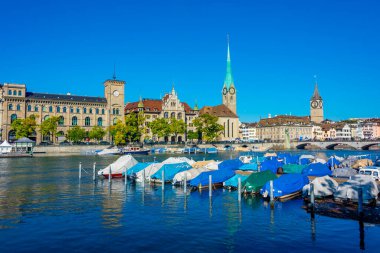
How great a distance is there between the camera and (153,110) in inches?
5960

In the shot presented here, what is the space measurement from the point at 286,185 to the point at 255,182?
3.98 m

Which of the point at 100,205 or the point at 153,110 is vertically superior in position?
the point at 153,110

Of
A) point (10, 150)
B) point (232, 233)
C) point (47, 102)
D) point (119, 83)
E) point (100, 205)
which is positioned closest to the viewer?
point (232, 233)

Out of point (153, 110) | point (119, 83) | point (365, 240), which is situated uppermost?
point (119, 83)

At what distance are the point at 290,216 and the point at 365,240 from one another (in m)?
6.61

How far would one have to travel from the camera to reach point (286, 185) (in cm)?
3412

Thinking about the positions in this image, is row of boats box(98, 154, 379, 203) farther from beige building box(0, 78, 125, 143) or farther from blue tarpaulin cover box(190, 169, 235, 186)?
beige building box(0, 78, 125, 143)

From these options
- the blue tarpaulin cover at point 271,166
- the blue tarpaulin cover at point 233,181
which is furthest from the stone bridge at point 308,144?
the blue tarpaulin cover at point 233,181

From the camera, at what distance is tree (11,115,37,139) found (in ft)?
375

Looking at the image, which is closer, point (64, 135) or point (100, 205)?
point (100, 205)

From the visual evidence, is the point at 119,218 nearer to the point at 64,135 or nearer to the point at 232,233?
the point at 232,233

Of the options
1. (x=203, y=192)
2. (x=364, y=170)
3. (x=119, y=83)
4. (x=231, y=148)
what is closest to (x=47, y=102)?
(x=119, y=83)

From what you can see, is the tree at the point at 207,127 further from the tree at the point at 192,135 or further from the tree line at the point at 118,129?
the tree at the point at 192,135

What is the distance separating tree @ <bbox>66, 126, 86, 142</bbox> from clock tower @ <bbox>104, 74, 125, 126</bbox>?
52.7 feet
